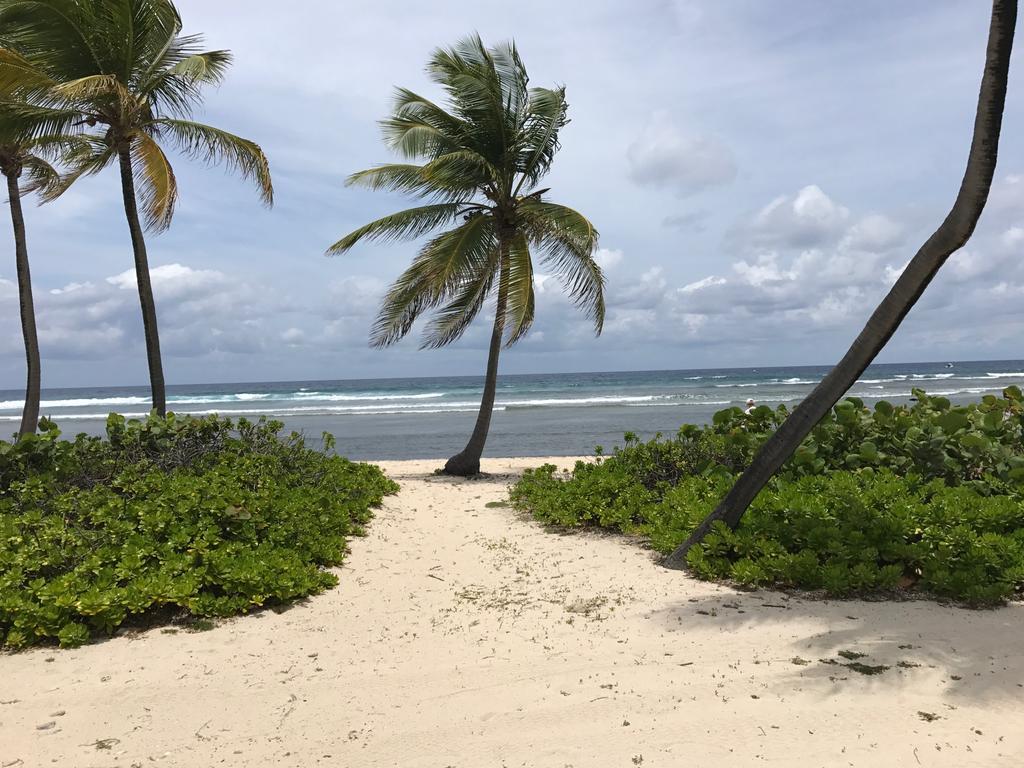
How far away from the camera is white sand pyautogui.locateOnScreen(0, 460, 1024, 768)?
9.77ft

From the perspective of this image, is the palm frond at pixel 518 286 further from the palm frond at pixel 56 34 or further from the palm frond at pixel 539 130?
the palm frond at pixel 56 34

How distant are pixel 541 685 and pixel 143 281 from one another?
8.83m

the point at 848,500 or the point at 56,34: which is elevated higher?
the point at 56,34

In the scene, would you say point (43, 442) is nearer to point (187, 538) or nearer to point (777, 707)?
point (187, 538)

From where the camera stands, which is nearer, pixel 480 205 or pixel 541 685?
pixel 541 685

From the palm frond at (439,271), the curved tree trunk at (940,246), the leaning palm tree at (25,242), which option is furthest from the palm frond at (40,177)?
the curved tree trunk at (940,246)

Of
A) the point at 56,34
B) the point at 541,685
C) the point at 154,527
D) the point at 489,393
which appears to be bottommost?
the point at 541,685

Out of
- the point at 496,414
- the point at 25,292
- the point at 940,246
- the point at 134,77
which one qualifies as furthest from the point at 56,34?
the point at 496,414

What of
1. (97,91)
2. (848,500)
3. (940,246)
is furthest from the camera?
(97,91)

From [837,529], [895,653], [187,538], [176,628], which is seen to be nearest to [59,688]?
[176,628]

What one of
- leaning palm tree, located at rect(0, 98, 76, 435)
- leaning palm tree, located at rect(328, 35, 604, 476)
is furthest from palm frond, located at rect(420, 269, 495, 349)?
leaning palm tree, located at rect(0, 98, 76, 435)

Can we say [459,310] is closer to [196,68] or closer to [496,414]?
[196,68]

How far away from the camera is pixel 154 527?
514cm

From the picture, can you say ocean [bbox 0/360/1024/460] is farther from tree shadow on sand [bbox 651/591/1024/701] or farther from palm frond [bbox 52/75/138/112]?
palm frond [bbox 52/75/138/112]
